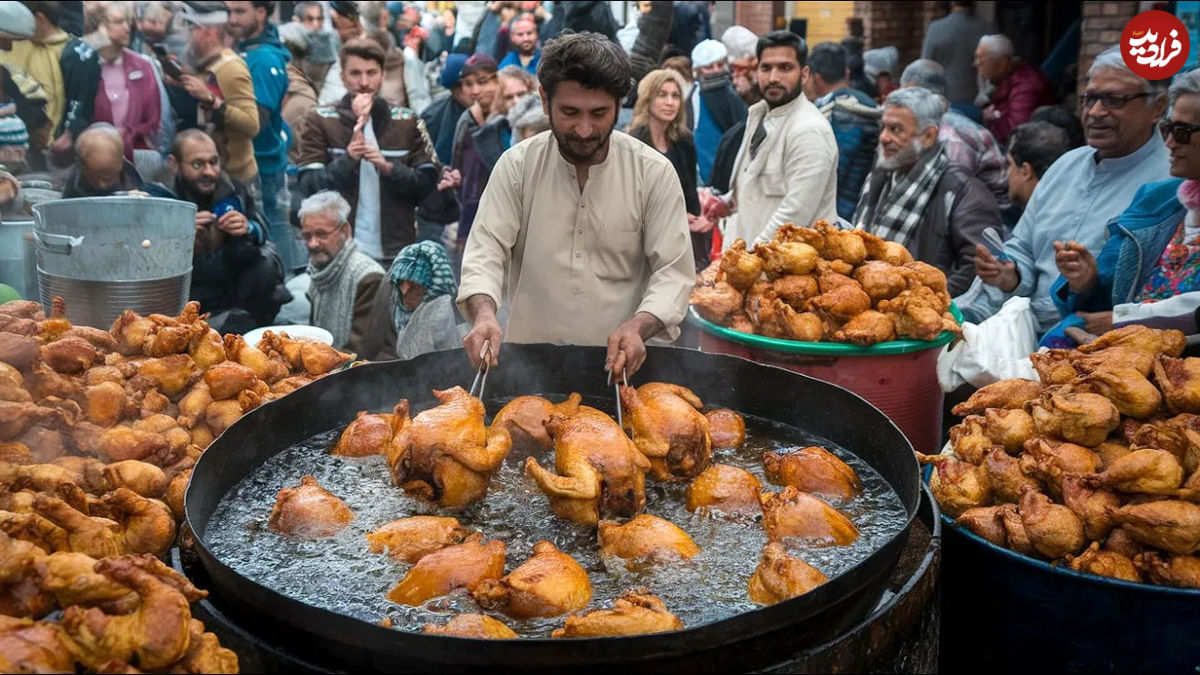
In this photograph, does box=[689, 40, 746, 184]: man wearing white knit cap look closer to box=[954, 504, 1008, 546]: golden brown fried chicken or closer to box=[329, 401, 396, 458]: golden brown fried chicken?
box=[954, 504, 1008, 546]: golden brown fried chicken

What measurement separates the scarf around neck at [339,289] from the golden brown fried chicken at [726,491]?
368 centimetres

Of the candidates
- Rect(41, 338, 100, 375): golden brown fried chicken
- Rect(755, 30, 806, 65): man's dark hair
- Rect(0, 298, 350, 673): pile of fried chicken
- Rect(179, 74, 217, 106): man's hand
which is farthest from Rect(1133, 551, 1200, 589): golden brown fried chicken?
Rect(179, 74, 217, 106): man's hand

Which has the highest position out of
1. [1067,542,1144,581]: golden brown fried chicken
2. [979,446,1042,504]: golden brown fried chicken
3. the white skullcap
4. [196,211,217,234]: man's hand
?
the white skullcap

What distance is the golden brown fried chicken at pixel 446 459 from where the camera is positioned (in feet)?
8.50

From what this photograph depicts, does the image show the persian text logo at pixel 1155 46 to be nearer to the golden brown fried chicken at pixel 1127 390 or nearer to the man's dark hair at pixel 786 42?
the man's dark hair at pixel 786 42

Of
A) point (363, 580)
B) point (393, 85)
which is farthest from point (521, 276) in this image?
point (393, 85)

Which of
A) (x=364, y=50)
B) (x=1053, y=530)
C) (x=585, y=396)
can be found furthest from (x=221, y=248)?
(x=1053, y=530)

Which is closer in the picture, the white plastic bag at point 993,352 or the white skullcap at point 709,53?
the white plastic bag at point 993,352

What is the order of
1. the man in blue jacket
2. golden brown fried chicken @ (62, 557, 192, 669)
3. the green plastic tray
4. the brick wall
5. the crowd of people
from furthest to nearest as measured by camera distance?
the brick wall < the man in blue jacket < the green plastic tray < the crowd of people < golden brown fried chicken @ (62, 557, 192, 669)

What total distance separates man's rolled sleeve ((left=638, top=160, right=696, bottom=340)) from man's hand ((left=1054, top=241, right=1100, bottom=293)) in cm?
174

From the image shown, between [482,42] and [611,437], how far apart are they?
9.06 meters

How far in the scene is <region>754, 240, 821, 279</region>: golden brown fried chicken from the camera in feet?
15.0

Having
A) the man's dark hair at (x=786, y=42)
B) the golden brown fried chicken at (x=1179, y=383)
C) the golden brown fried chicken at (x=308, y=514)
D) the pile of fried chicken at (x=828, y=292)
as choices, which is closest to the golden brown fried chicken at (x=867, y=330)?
the pile of fried chicken at (x=828, y=292)

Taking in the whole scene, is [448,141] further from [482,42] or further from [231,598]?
[231,598]
